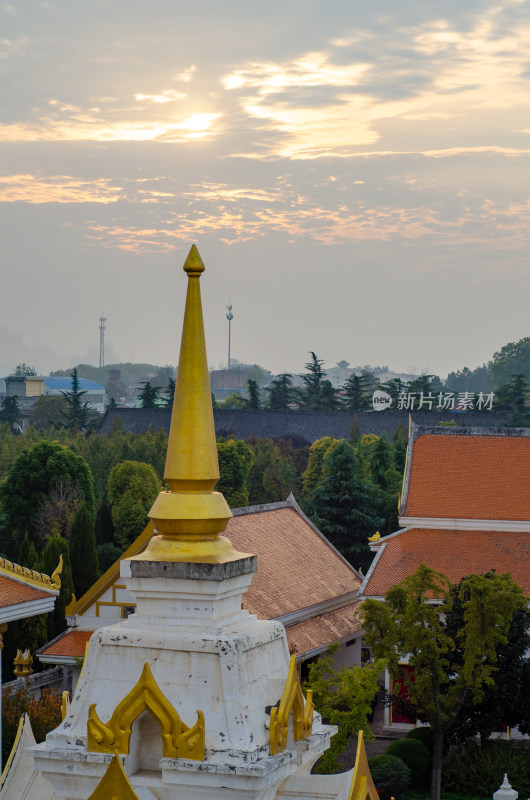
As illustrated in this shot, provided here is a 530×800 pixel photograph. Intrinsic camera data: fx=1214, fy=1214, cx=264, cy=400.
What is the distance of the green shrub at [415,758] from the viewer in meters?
28.8

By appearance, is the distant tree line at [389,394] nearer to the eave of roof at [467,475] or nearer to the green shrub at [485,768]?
the eave of roof at [467,475]

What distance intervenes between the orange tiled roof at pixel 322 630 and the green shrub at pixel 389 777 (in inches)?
138

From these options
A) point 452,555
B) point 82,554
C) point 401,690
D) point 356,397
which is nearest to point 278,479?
point 82,554

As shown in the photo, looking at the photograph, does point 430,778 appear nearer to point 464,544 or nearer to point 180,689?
point 464,544

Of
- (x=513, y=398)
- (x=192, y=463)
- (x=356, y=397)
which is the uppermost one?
(x=356, y=397)

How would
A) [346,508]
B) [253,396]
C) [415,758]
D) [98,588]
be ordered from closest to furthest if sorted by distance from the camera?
[415,758] → [98,588] → [346,508] → [253,396]

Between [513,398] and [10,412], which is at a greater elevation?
[513,398]

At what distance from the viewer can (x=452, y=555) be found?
34656 mm

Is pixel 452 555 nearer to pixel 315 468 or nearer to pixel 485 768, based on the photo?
pixel 485 768

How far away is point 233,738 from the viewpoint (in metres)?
9.41

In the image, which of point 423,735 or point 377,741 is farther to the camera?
point 377,741

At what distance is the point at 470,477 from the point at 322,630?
25.0 feet

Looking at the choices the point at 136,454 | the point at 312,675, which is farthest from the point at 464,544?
the point at 136,454

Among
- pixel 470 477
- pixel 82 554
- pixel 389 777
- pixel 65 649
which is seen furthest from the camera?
pixel 82 554
